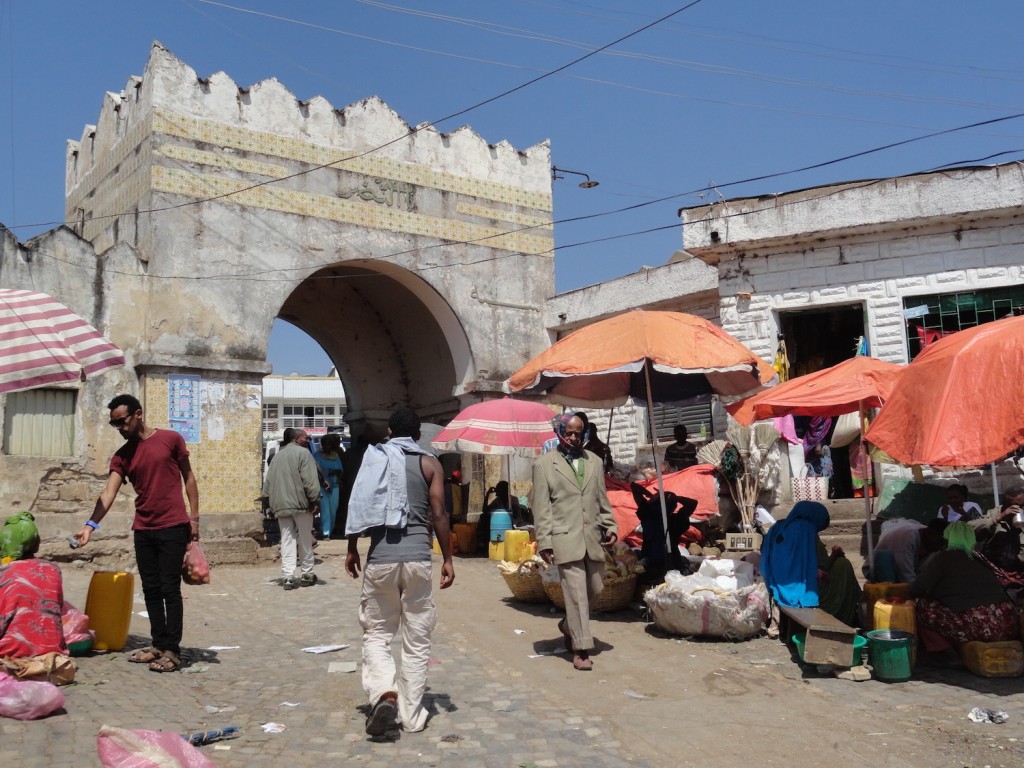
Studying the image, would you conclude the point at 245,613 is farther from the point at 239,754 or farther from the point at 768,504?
the point at 768,504

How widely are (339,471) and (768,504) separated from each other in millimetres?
7163

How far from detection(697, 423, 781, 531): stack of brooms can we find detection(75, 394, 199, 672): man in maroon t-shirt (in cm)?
728

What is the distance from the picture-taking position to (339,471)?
50.9 feet

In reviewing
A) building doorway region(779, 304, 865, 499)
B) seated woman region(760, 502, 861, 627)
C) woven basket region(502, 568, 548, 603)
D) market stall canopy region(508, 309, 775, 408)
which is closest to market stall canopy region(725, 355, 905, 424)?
market stall canopy region(508, 309, 775, 408)

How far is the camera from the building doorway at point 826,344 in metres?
13.8

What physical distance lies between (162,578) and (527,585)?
3855mm

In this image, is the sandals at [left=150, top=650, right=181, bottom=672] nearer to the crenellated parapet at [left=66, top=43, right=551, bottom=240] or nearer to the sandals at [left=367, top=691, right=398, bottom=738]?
the sandals at [left=367, top=691, right=398, bottom=738]

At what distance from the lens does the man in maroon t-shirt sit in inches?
240

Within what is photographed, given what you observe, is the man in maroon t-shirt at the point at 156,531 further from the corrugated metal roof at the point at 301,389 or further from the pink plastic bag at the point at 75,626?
the corrugated metal roof at the point at 301,389

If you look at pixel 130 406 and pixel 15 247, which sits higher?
pixel 15 247

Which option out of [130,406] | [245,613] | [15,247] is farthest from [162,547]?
[15,247]

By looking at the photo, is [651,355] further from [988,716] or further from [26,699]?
[26,699]

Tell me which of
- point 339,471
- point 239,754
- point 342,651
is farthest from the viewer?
point 339,471

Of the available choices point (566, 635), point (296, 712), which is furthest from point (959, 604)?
point (296, 712)
